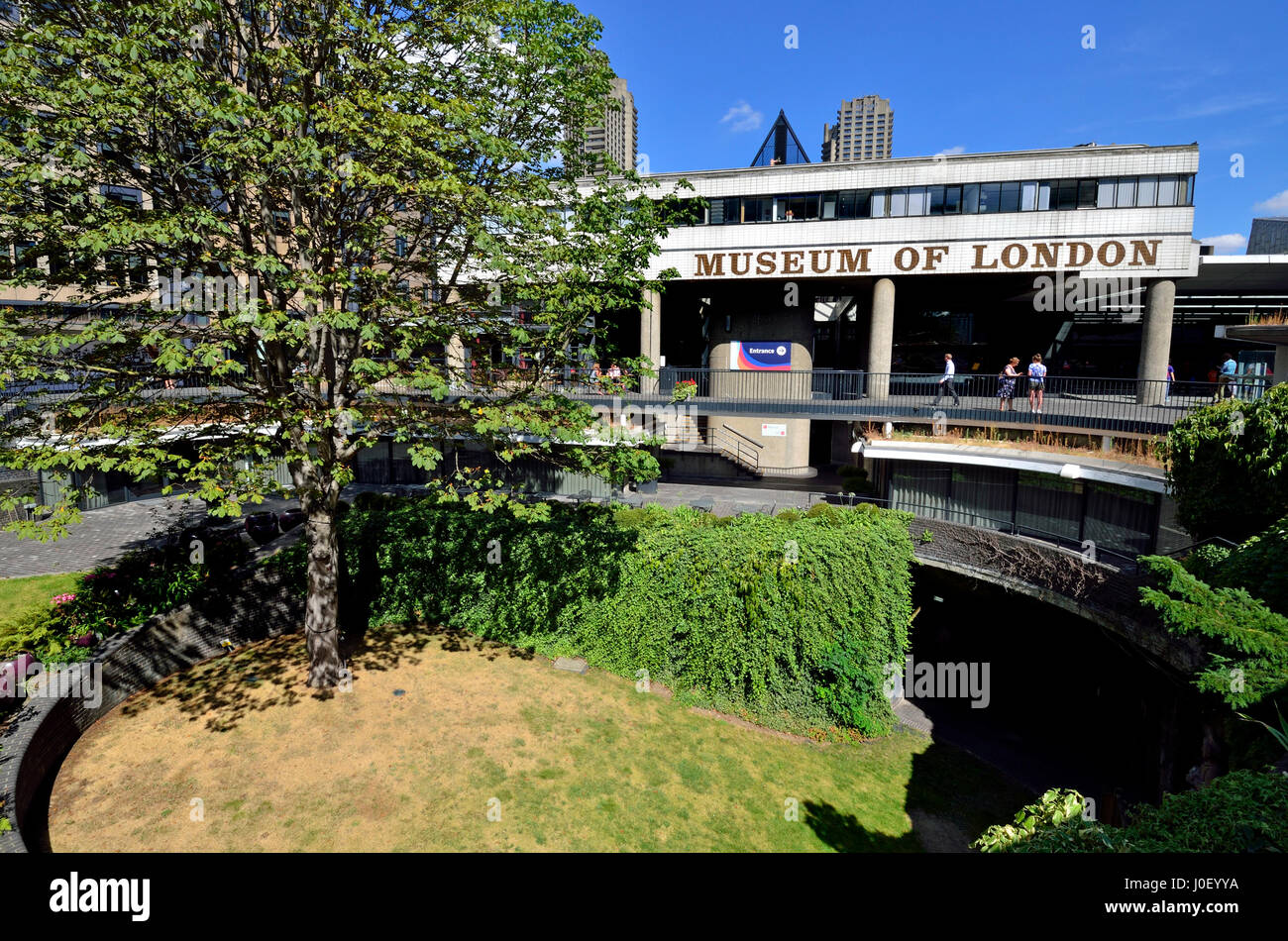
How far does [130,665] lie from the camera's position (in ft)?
44.5

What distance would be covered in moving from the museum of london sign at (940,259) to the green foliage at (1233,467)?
46.3 ft

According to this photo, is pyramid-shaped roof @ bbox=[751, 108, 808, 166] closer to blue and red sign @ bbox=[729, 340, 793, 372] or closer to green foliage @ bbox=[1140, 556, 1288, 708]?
blue and red sign @ bbox=[729, 340, 793, 372]

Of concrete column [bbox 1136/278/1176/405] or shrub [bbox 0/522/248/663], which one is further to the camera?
concrete column [bbox 1136/278/1176/405]

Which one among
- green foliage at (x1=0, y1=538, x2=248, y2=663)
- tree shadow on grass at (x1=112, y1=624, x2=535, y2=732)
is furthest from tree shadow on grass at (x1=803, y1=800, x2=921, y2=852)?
green foliage at (x1=0, y1=538, x2=248, y2=663)

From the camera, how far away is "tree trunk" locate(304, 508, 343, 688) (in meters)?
14.2

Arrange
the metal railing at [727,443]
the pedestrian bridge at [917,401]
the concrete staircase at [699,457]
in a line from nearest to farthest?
the pedestrian bridge at [917,401] → the concrete staircase at [699,457] → the metal railing at [727,443]

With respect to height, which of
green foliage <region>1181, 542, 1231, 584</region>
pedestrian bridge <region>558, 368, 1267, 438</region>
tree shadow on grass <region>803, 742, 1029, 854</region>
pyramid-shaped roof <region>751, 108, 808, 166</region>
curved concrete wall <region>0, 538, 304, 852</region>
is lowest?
tree shadow on grass <region>803, 742, 1029, 854</region>

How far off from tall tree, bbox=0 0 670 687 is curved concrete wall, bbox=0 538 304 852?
127 inches

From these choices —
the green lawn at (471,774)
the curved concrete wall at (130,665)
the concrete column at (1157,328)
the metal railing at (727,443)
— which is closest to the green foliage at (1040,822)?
the green lawn at (471,774)

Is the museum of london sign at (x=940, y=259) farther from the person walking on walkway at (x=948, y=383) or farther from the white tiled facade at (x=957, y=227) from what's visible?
the person walking on walkway at (x=948, y=383)

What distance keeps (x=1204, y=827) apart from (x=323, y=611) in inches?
596

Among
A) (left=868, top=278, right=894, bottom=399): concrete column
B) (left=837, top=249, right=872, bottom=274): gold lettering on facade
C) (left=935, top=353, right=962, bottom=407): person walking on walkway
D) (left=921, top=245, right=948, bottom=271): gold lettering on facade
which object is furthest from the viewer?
(left=868, top=278, right=894, bottom=399): concrete column

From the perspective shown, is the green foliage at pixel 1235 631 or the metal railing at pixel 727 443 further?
the metal railing at pixel 727 443

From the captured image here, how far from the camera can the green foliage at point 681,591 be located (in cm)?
1527
